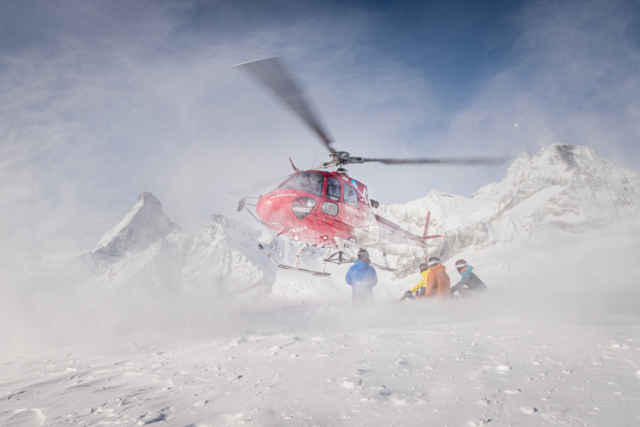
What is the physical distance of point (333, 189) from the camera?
976 cm

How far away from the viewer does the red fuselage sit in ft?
30.7

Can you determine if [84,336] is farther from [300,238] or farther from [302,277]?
[302,277]

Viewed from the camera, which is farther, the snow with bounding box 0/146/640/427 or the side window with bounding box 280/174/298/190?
the side window with bounding box 280/174/298/190

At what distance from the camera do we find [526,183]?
11112 centimetres

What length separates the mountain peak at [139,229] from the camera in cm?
16500

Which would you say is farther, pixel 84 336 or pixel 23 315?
pixel 23 315

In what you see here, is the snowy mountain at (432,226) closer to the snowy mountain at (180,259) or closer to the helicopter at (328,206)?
the snowy mountain at (180,259)

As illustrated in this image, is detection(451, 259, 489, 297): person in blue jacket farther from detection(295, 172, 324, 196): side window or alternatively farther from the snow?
detection(295, 172, 324, 196): side window

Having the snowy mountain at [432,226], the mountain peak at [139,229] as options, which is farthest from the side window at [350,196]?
the mountain peak at [139,229]

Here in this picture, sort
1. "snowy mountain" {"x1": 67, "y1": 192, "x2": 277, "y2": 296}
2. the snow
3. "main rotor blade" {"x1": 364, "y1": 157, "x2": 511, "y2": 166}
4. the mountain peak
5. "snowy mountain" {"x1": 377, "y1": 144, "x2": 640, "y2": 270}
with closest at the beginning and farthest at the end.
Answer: the snow → "main rotor blade" {"x1": 364, "y1": 157, "x2": 511, "y2": 166} → "snowy mountain" {"x1": 377, "y1": 144, "x2": 640, "y2": 270} → "snowy mountain" {"x1": 67, "y1": 192, "x2": 277, "y2": 296} → the mountain peak

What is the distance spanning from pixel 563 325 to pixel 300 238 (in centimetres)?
769

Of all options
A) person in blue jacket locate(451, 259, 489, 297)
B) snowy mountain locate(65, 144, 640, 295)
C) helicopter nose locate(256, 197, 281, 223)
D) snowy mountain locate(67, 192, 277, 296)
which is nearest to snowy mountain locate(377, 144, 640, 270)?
snowy mountain locate(65, 144, 640, 295)

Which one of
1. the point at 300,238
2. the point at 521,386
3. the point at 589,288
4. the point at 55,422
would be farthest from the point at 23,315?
the point at 589,288

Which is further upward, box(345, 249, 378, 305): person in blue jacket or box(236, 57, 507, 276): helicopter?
box(236, 57, 507, 276): helicopter
